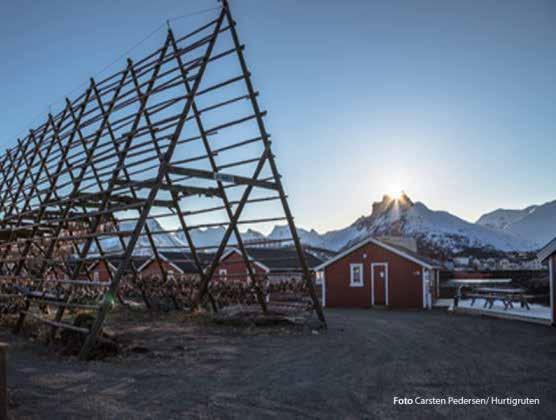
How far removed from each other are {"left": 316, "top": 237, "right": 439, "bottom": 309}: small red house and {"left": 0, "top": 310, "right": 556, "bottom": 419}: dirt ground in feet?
44.9

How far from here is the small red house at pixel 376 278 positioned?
26.9 meters

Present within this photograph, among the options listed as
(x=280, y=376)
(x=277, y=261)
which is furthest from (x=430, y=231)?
(x=280, y=376)

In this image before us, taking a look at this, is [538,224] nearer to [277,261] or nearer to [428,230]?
[428,230]

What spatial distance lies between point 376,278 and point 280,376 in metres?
20.9

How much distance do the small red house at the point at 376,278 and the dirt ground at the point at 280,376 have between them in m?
13.7

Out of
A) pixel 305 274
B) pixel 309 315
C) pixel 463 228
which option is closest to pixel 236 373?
pixel 305 274

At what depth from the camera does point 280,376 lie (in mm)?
7891

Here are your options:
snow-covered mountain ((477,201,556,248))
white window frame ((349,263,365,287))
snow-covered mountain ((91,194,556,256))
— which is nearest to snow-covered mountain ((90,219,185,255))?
snow-covered mountain ((91,194,556,256))

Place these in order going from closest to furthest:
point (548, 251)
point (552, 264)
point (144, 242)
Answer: point (548, 251)
point (552, 264)
point (144, 242)

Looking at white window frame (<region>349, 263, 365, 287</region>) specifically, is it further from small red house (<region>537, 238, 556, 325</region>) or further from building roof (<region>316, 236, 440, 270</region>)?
small red house (<region>537, 238, 556, 325</region>)

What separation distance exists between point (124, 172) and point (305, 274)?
708 cm

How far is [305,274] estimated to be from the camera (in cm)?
1399

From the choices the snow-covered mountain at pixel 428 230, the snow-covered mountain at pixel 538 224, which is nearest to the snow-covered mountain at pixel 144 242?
the snow-covered mountain at pixel 428 230

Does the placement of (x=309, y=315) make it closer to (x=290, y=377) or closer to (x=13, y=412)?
(x=290, y=377)
